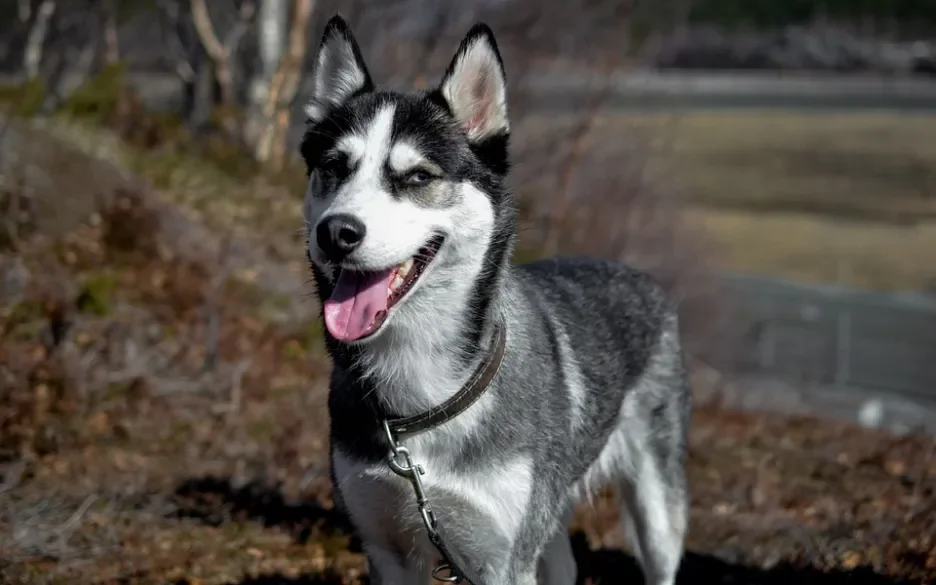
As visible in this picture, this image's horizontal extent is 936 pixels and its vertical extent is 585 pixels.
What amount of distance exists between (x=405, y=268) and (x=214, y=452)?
4.03 meters

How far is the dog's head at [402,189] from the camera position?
3.65m

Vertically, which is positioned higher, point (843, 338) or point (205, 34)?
point (205, 34)

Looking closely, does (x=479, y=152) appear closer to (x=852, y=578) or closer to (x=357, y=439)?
(x=357, y=439)

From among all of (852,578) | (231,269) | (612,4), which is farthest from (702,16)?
(852,578)

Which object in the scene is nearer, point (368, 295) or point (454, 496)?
point (368, 295)

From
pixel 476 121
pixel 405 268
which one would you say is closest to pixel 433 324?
pixel 405 268

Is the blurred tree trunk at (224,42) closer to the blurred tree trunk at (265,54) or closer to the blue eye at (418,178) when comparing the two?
the blurred tree trunk at (265,54)

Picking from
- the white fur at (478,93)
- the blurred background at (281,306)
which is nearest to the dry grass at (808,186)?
the blurred background at (281,306)

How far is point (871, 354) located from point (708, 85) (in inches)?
1367

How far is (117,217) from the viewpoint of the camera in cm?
1017

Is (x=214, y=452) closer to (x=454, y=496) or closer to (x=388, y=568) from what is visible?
(x=388, y=568)

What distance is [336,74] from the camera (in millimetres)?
4430

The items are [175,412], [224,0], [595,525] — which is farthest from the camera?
[224,0]

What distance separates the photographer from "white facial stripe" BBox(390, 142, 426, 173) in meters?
3.86
